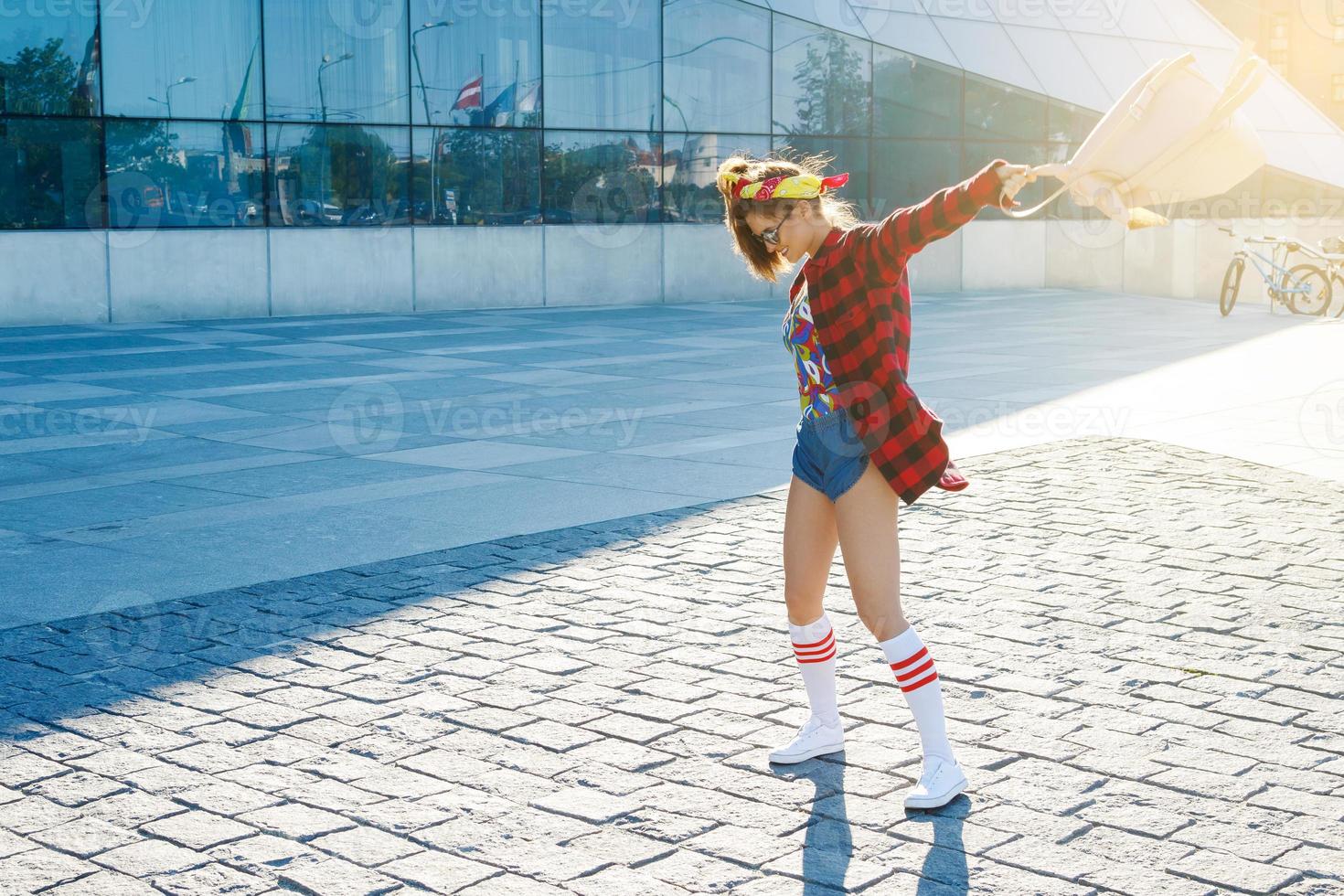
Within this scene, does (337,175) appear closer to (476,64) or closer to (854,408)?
(476,64)

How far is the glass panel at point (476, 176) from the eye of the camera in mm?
22188

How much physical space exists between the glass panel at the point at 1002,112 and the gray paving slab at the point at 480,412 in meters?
8.29

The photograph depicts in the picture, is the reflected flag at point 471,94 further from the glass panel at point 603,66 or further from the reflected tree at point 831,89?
the reflected tree at point 831,89

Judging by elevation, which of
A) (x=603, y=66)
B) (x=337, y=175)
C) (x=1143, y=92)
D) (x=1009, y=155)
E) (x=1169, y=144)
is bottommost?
(x=1169, y=144)

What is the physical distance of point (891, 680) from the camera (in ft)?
17.3

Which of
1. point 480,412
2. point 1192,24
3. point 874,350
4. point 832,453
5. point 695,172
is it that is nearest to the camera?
point 874,350

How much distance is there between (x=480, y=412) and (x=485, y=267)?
11.2m

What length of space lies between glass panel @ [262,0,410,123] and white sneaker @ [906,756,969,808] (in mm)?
18584

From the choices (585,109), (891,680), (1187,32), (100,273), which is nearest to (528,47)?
(585,109)

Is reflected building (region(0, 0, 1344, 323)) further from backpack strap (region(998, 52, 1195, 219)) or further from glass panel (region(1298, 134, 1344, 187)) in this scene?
backpack strap (region(998, 52, 1195, 219))

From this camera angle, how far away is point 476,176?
2266 cm

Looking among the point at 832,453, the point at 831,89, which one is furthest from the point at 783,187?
the point at 831,89

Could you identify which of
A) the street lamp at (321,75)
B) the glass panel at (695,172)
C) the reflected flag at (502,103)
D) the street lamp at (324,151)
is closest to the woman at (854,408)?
the street lamp at (324,151)

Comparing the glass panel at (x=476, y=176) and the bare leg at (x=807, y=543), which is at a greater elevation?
the glass panel at (x=476, y=176)
